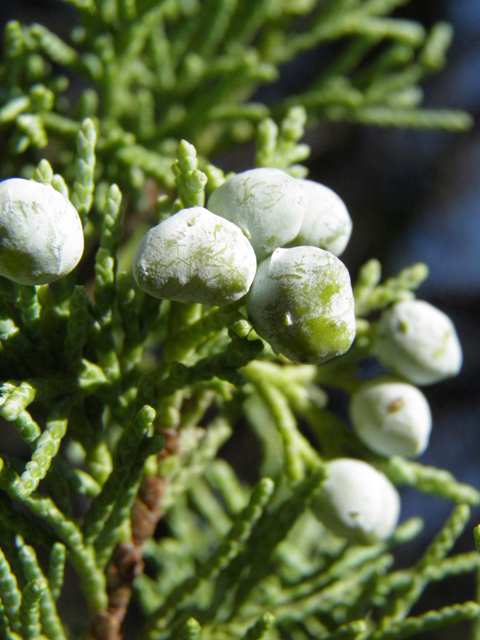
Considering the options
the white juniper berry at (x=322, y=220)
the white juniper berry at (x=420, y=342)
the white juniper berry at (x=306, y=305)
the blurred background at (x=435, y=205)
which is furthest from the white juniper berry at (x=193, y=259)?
the blurred background at (x=435, y=205)

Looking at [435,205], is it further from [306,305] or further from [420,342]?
[306,305]

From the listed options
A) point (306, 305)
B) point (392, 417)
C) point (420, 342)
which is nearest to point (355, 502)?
point (392, 417)

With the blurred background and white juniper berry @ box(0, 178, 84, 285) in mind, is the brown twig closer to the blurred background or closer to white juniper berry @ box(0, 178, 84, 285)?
white juniper berry @ box(0, 178, 84, 285)

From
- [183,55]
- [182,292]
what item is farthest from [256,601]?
[183,55]

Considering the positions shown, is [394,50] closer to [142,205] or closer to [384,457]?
[142,205]

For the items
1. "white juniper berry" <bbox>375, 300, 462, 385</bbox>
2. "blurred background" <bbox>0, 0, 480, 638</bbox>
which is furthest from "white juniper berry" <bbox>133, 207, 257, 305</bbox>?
"blurred background" <bbox>0, 0, 480, 638</bbox>
